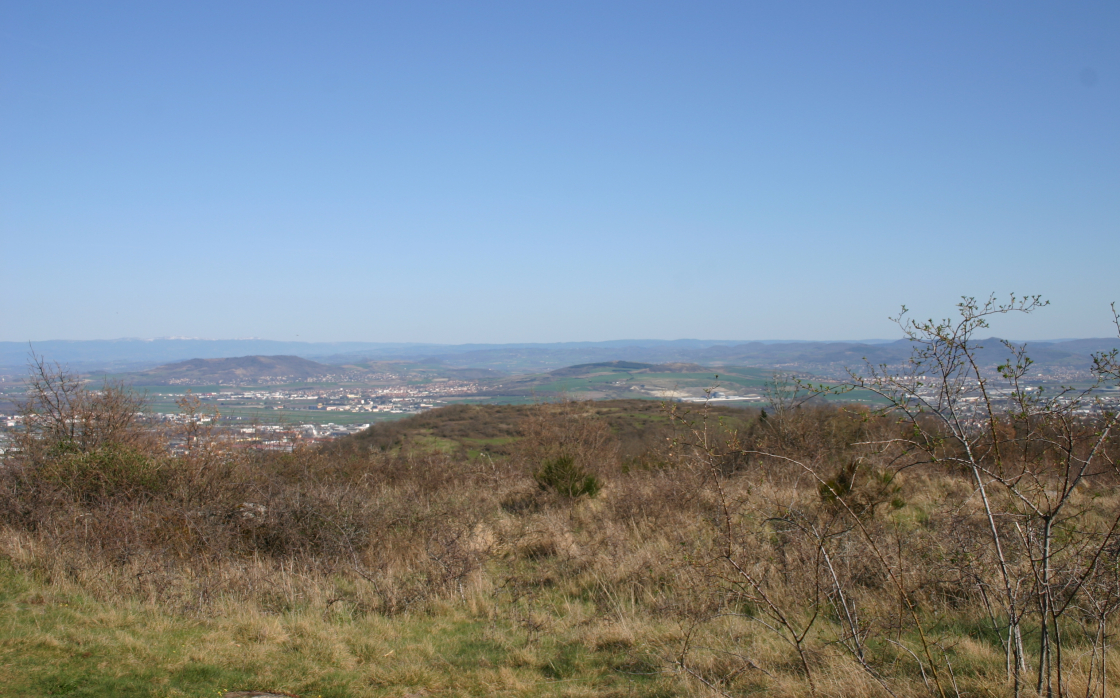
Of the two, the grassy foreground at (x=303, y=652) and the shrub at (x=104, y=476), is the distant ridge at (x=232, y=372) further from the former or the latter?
the grassy foreground at (x=303, y=652)

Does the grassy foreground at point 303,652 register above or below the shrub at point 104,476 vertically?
below

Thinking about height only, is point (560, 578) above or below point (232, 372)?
above

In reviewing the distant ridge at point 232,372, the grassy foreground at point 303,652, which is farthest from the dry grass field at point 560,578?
the distant ridge at point 232,372

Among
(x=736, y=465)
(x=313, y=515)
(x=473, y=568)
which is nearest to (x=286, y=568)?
(x=313, y=515)

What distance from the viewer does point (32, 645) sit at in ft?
17.3

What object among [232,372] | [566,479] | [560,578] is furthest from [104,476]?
[232,372]

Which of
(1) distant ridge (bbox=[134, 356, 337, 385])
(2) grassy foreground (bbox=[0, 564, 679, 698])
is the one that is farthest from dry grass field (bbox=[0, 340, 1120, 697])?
(1) distant ridge (bbox=[134, 356, 337, 385])

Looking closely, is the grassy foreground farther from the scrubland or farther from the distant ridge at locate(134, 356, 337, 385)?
the distant ridge at locate(134, 356, 337, 385)

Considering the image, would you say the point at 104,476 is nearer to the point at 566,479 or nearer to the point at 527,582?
the point at 527,582

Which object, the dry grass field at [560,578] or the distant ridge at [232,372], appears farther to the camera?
the distant ridge at [232,372]

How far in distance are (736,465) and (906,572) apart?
9112 millimetres

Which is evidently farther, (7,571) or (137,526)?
(137,526)

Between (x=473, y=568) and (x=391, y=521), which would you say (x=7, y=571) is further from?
(x=473, y=568)

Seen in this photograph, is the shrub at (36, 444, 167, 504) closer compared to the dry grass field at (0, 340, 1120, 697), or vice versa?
the dry grass field at (0, 340, 1120, 697)
